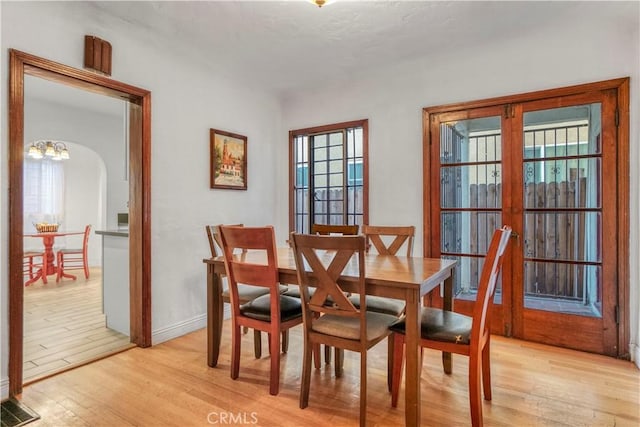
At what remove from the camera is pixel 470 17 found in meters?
2.48

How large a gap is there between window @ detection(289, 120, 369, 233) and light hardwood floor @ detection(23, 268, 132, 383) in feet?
7.23

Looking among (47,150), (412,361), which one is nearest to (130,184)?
(412,361)

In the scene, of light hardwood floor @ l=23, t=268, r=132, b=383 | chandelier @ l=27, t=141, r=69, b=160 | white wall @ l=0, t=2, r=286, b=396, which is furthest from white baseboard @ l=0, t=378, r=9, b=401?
chandelier @ l=27, t=141, r=69, b=160

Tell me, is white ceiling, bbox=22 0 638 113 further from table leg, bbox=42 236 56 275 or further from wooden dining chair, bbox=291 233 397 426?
table leg, bbox=42 236 56 275

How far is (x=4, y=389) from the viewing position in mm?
1963

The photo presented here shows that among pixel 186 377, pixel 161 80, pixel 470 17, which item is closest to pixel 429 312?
pixel 186 377

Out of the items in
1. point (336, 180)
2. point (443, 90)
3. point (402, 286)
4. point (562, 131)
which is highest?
point (443, 90)

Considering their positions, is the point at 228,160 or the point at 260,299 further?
the point at 228,160

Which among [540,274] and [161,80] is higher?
[161,80]

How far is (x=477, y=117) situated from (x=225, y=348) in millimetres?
2940

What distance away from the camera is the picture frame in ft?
11.1

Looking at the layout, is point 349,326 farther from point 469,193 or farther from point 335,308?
point 469,193

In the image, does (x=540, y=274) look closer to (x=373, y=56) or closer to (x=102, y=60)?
(x=373, y=56)

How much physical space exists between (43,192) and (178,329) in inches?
197
